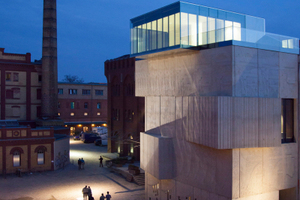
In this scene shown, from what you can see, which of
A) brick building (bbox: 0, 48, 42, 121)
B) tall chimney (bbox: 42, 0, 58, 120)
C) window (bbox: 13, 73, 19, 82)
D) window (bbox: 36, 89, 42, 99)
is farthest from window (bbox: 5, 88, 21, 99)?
tall chimney (bbox: 42, 0, 58, 120)

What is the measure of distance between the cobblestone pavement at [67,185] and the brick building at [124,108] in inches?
275

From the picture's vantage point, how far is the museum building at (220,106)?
17312 millimetres

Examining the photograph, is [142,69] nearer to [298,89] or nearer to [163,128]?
[163,128]

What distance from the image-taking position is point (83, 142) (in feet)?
211

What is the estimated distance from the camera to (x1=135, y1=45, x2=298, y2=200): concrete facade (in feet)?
56.4

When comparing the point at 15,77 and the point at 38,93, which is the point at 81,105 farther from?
the point at 15,77

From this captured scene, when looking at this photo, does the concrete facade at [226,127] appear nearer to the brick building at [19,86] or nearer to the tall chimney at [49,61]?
the tall chimney at [49,61]

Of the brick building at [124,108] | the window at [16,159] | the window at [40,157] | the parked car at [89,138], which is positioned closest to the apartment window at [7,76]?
the brick building at [124,108]

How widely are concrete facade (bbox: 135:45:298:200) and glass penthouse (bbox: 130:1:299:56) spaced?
23.7 inches

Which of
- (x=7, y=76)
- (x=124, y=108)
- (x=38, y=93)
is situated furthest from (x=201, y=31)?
(x=7, y=76)

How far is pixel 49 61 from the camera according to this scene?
48688 millimetres

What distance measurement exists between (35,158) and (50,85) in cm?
1663

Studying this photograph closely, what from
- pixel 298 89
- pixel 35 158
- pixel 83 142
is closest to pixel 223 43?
pixel 298 89

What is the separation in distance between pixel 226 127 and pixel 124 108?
105 feet
